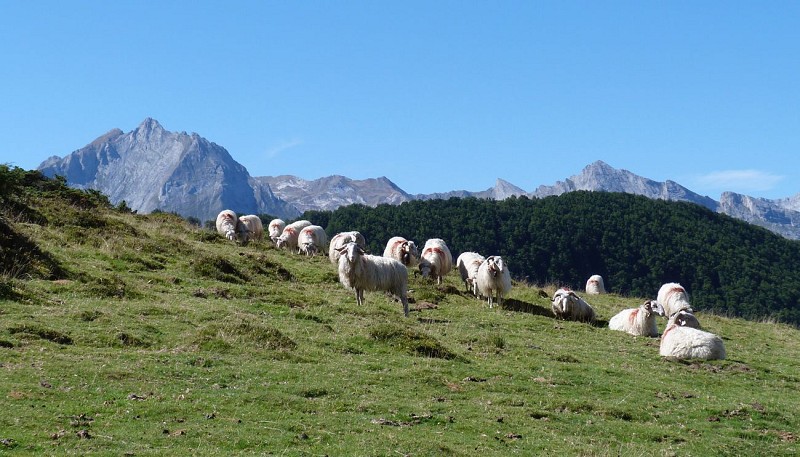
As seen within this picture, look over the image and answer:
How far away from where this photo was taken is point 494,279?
94.0 ft

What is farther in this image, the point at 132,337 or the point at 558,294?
the point at 558,294

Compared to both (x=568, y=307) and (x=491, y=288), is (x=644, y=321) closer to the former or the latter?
(x=568, y=307)

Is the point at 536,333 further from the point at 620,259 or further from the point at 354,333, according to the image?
the point at 620,259

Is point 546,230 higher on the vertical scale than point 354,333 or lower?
higher

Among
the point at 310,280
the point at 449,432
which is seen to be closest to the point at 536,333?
the point at 310,280

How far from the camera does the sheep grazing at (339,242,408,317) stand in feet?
84.3

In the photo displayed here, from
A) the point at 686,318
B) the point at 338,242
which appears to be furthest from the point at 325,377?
the point at 338,242

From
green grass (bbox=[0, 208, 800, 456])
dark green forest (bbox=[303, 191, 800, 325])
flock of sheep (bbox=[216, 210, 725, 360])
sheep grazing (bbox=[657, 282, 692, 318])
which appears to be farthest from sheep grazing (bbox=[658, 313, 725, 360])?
dark green forest (bbox=[303, 191, 800, 325])

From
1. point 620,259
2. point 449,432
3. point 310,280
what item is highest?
point 620,259

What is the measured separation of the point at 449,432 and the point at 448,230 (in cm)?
10577

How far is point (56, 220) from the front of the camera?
3094 cm

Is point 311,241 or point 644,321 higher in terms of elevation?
point 311,241

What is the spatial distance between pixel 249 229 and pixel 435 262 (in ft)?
51.2

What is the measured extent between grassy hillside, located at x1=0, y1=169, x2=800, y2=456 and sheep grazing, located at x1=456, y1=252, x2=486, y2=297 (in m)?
3.03
